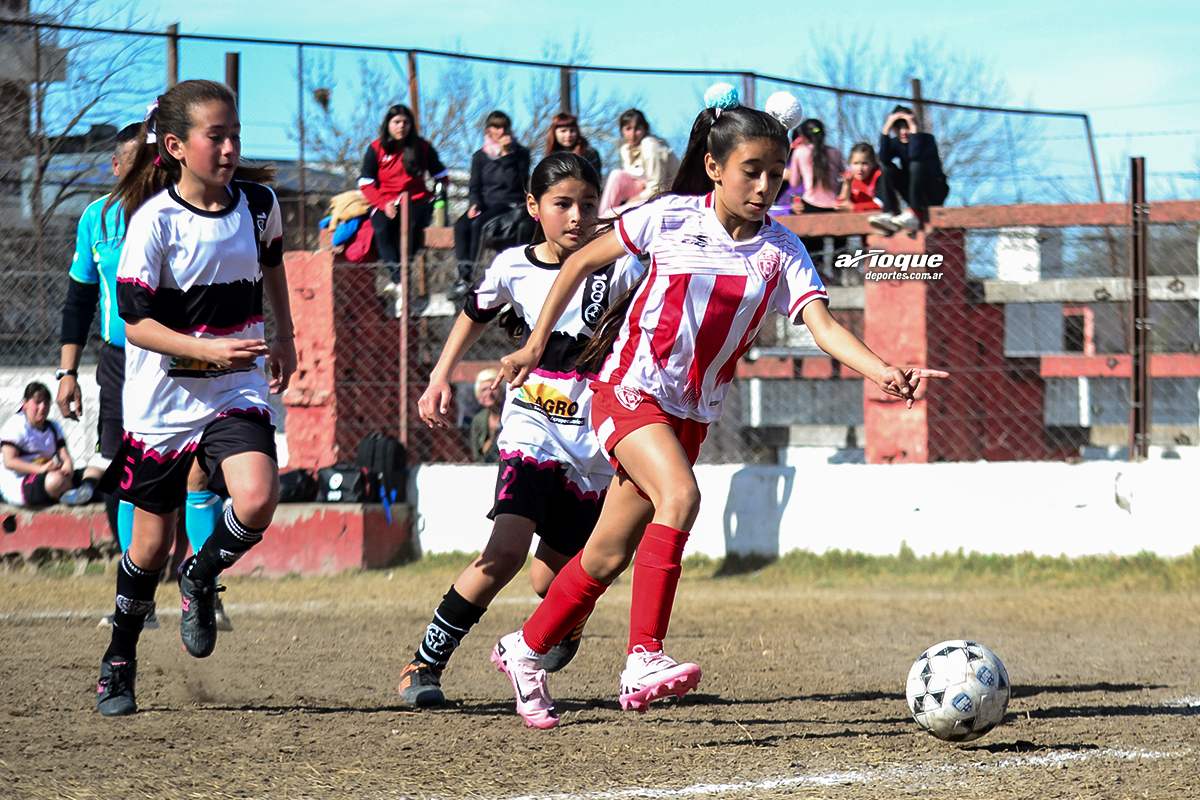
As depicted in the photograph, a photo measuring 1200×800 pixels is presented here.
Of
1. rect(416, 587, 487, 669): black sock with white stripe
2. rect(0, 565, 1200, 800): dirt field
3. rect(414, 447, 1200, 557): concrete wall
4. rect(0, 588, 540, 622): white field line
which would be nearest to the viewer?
rect(0, 565, 1200, 800): dirt field

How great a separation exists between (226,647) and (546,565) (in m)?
2.12

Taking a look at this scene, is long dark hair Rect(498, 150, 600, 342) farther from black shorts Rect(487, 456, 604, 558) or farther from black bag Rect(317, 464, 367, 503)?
black bag Rect(317, 464, 367, 503)

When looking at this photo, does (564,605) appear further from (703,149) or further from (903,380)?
(703,149)

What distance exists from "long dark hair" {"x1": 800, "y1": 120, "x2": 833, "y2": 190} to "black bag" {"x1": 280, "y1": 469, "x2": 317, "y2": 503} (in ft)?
16.1

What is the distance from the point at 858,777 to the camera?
3.58m

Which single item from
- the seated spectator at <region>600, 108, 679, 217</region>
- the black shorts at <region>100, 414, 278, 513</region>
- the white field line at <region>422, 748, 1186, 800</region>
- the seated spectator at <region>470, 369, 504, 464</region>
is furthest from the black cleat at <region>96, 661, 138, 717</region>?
the seated spectator at <region>600, 108, 679, 217</region>

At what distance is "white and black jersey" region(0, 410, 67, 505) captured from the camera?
1045 cm

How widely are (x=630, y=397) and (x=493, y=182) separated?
22.5 feet

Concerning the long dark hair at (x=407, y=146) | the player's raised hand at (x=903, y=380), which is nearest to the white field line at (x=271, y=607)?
the long dark hair at (x=407, y=146)

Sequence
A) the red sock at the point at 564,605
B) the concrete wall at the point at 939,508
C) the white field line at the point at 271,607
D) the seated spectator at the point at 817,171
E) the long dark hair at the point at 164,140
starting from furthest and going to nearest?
the seated spectator at the point at 817,171 → the concrete wall at the point at 939,508 → the white field line at the point at 271,607 → the long dark hair at the point at 164,140 → the red sock at the point at 564,605

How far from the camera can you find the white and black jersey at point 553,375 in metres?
4.80

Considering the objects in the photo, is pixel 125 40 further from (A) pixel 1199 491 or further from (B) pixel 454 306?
(A) pixel 1199 491

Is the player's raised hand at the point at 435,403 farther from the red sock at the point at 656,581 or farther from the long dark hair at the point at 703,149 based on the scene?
the red sock at the point at 656,581

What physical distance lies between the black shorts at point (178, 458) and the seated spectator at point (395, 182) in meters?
6.29
